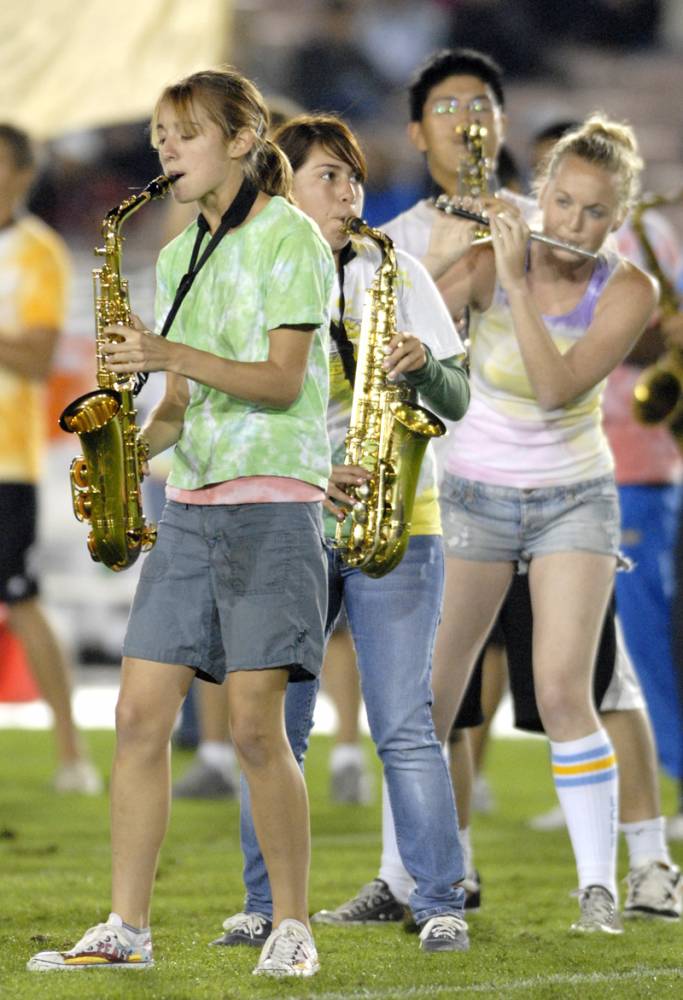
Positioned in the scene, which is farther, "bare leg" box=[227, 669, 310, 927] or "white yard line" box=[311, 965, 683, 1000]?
"bare leg" box=[227, 669, 310, 927]

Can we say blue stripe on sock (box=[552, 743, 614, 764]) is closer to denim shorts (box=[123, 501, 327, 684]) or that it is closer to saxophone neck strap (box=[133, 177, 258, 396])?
denim shorts (box=[123, 501, 327, 684])

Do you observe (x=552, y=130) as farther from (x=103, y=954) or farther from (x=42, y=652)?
(x=103, y=954)

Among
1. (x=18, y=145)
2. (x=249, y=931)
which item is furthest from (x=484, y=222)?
(x=18, y=145)

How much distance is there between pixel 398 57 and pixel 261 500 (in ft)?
35.8

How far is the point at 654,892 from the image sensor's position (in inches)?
188

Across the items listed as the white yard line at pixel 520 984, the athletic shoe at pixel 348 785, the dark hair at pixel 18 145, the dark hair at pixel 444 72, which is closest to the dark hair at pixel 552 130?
the dark hair at pixel 444 72

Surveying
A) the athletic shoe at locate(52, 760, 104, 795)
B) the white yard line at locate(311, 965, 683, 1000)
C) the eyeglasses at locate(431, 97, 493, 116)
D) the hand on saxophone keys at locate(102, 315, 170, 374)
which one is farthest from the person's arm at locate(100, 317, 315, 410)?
the athletic shoe at locate(52, 760, 104, 795)

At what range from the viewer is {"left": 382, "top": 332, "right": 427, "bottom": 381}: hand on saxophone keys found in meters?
4.00

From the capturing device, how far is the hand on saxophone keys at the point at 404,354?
4.00m

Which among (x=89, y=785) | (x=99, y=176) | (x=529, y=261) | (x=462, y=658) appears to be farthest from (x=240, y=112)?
(x=99, y=176)

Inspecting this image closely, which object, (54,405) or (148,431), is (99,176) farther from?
(148,431)

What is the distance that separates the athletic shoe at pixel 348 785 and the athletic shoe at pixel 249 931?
9.17ft

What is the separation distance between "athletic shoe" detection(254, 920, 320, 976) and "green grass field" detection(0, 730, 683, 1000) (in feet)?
0.14

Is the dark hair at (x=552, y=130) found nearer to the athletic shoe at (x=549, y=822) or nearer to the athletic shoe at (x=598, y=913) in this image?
the athletic shoe at (x=549, y=822)
